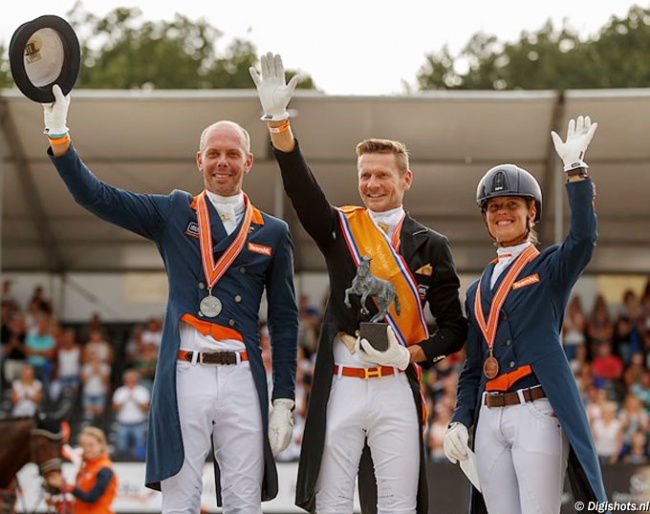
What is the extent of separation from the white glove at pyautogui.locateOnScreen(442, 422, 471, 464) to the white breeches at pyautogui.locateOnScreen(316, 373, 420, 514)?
0.16 meters

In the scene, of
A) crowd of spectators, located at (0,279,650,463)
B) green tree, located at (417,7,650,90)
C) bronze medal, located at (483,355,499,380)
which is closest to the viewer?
bronze medal, located at (483,355,499,380)

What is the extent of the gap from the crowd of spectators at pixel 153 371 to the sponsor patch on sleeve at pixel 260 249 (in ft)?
28.6

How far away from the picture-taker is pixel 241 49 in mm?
44594

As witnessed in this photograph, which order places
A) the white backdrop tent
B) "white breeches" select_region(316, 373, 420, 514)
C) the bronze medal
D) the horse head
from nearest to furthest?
"white breeches" select_region(316, 373, 420, 514) → the bronze medal → the horse head → the white backdrop tent

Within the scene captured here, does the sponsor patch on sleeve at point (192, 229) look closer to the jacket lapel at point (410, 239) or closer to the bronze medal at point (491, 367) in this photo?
the jacket lapel at point (410, 239)

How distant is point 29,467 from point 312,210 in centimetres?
976

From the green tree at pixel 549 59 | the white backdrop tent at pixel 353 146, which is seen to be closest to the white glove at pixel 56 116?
the white backdrop tent at pixel 353 146

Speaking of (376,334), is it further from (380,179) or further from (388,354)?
(380,179)

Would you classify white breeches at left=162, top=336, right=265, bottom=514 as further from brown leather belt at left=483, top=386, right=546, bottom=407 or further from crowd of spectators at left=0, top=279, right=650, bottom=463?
crowd of spectators at left=0, top=279, right=650, bottom=463

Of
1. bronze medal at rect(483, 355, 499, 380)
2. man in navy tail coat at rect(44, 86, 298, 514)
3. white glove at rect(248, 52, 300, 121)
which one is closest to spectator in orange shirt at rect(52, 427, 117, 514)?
man in navy tail coat at rect(44, 86, 298, 514)

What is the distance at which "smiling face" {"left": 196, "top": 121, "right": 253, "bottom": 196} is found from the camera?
5.88 metres

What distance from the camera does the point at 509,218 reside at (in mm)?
6016

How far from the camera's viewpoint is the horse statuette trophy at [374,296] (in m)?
5.61

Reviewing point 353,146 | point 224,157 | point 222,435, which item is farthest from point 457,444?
point 353,146
